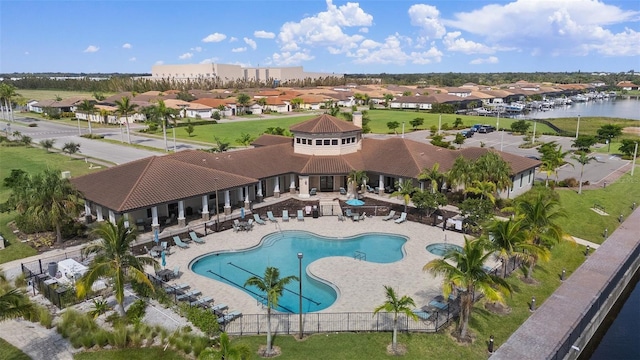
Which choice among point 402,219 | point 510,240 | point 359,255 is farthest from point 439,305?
point 402,219

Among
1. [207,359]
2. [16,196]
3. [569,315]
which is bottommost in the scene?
[569,315]

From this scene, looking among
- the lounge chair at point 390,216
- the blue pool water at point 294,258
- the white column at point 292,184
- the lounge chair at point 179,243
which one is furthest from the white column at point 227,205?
the lounge chair at point 390,216

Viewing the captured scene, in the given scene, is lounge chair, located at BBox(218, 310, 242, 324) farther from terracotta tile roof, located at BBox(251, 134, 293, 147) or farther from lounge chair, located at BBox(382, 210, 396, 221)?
terracotta tile roof, located at BBox(251, 134, 293, 147)

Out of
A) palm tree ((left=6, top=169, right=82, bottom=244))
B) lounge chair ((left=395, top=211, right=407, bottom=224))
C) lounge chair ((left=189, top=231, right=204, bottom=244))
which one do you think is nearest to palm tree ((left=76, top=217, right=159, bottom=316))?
lounge chair ((left=189, top=231, right=204, bottom=244))

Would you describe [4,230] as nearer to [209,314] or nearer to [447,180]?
[209,314]

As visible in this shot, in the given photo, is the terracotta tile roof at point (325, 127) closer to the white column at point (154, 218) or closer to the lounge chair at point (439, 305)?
the white column at point (154, 218)

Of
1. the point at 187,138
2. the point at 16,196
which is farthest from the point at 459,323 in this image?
the point at 187,138
